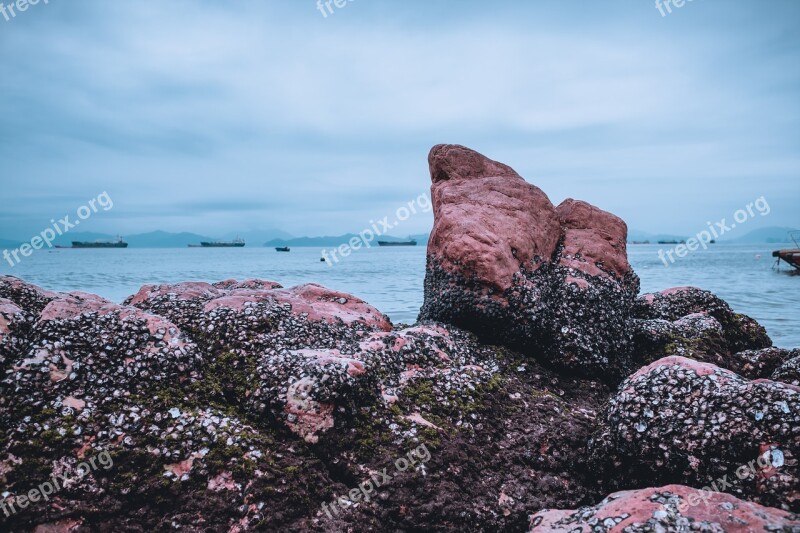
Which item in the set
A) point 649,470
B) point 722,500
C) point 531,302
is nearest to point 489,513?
point 649,470

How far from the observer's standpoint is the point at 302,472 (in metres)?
5.10

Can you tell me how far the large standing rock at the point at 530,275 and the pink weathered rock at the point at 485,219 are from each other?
0.8 inches

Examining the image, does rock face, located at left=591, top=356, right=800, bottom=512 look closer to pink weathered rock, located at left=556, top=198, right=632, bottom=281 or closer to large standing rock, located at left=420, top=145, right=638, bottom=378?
large standing rock, located at left=420, top=145, right=638, bottom=378

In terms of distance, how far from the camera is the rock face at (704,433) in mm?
4520

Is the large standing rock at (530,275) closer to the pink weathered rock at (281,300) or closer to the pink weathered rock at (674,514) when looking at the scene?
the pink weathered rock at (281,300)

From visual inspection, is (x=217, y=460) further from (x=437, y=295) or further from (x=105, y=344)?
(x=437, y=295)

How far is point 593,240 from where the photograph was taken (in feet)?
33.2

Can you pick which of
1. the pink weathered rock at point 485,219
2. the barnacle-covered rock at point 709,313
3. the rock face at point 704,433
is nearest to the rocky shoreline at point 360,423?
the rock face at point 704,433

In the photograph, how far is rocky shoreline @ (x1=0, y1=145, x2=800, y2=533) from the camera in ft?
15.0

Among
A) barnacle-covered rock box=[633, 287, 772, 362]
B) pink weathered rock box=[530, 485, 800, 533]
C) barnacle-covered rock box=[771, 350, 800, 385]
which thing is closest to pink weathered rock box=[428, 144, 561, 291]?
barnacle-covered rock box=[633, 287, 772, 362]

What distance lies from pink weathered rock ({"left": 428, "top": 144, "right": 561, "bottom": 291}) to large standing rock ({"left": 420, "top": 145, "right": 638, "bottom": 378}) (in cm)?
2

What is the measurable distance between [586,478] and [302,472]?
314cm

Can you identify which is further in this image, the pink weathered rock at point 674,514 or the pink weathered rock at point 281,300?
the pink weathered rock at point 281,300

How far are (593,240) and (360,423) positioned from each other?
6566mm
